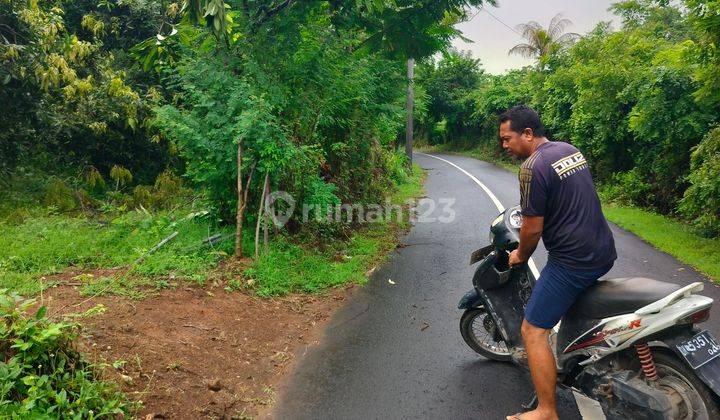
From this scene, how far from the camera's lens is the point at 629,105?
1401cm

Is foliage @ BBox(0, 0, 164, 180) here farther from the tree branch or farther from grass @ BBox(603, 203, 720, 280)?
grass @ BBox(603, 203, 720, 280)

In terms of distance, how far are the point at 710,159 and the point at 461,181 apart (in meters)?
9.92

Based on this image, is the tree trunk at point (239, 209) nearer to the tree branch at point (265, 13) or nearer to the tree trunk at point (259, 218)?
the tree trunk at point (259, 218)

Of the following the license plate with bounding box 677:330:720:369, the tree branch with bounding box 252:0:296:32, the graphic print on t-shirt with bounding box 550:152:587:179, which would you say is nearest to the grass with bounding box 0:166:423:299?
the tree branch with bounding box 252:0:296:32

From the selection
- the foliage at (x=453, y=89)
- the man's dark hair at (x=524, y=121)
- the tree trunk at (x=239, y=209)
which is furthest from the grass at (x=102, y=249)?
the foliage at (x=453, y=89)

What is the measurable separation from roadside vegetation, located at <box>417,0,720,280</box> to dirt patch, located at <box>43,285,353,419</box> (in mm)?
4913

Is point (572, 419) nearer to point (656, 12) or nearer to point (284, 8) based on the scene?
point (284, 8)

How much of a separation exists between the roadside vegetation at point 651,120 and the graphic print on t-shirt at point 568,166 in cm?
495

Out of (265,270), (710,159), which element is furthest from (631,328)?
(710,159)

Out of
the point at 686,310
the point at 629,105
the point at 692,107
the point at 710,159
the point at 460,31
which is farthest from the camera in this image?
the point at 629,105

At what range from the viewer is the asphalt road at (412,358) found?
12.1 feet

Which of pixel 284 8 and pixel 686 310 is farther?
pixel 284 8

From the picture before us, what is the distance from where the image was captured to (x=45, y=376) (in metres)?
2.89

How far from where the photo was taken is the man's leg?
10.6ft
